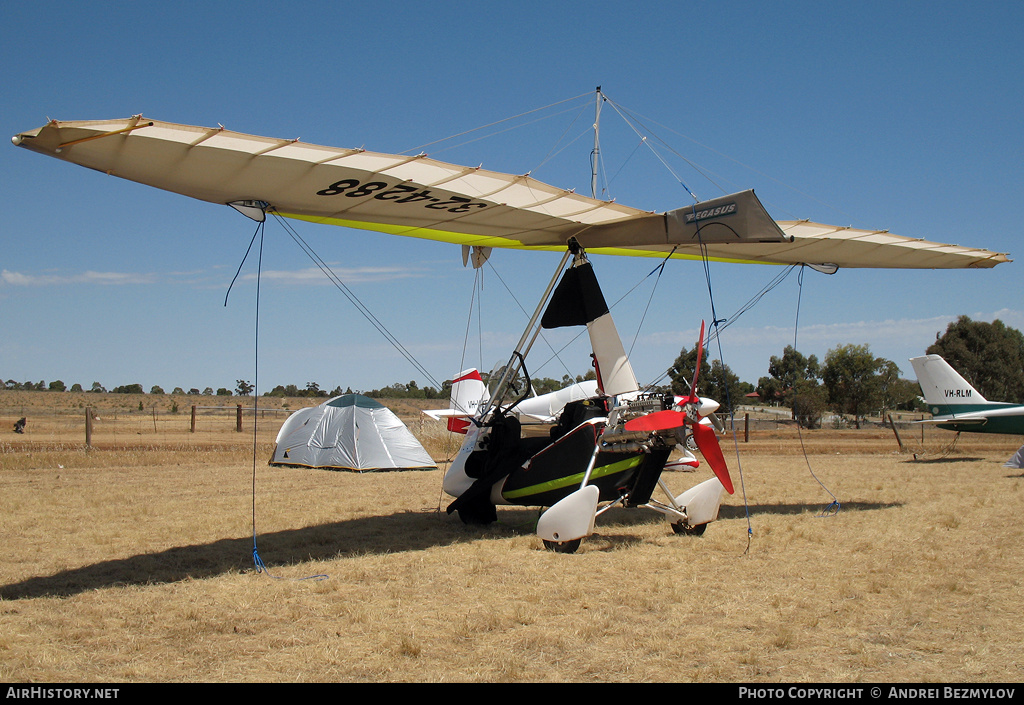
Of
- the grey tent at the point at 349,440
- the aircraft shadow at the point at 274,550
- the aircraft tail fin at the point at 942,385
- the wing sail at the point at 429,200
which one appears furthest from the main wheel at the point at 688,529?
the aircraft tail fin at the point at 942,385

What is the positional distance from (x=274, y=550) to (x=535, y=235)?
511 centimetres

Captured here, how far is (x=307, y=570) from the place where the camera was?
6.89 m

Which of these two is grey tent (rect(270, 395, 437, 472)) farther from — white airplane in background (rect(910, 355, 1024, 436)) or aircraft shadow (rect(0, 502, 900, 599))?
white airplane in background (rect(910, 355, 1024, 436))

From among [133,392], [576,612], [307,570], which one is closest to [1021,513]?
[576,612]

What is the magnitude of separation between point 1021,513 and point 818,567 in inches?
212

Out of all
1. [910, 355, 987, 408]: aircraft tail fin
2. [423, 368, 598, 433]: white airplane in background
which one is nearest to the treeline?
[910, 355, 987, 408]: aircraft tail fin

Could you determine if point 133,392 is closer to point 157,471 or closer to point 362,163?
point 157,471

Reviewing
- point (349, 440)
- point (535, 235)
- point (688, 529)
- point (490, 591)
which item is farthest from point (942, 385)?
point (490, 591)

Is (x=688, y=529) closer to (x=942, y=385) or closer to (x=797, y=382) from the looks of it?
(x=942, y=385)

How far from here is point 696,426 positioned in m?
7.99

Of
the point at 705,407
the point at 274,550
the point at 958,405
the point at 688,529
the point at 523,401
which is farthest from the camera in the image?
the point at 958,405

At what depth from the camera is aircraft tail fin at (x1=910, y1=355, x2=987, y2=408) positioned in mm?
21312

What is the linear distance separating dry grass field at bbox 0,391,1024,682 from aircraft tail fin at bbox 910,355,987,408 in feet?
32.6

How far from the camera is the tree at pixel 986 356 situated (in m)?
54.0
